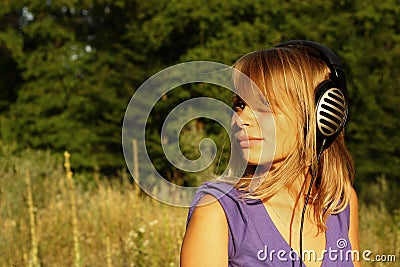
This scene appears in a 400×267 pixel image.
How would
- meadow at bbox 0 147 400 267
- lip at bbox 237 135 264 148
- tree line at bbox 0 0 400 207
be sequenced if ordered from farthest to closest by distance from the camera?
tree line at bbox 0 0 400 207, meadow at bbox 0 147 400 267, lip at bbox 237 135 264 148

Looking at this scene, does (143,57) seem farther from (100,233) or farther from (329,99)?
(329,99)

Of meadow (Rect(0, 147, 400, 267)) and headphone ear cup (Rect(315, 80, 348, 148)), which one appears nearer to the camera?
headphone ear cup (Rect(315, 80, 348, 148))

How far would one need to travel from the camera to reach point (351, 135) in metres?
15.8

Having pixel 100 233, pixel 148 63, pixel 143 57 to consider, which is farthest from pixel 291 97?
pixel 148 63

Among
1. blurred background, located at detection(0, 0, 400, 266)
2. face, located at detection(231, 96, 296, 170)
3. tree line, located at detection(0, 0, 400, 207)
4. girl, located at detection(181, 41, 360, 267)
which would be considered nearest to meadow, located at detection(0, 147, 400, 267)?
girl, located at detection(181, 41, 360, 267)

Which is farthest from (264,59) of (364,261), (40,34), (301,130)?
(40,34)

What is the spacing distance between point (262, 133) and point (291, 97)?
0.12 m

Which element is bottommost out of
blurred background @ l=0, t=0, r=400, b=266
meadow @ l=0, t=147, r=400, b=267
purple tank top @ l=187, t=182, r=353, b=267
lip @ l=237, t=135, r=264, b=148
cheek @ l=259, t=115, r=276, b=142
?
meadow @ l=0, t=147, r=400, b=267

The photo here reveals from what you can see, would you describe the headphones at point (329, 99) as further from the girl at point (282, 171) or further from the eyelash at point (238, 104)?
the eyelash at point (238, 104)

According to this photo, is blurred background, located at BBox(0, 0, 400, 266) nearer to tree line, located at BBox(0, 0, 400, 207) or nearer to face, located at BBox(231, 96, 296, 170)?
tree line, located at BBox(0, 0, 400, 207)

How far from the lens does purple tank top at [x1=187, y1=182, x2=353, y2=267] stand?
1377 millimetres

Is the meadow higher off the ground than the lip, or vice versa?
the lip

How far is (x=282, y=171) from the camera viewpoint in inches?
60.2

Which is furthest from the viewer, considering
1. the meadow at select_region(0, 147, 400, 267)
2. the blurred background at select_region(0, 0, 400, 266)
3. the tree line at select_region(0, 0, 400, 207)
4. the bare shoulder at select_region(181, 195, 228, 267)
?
the tree line at select_region(0, 0, 400, 207)
